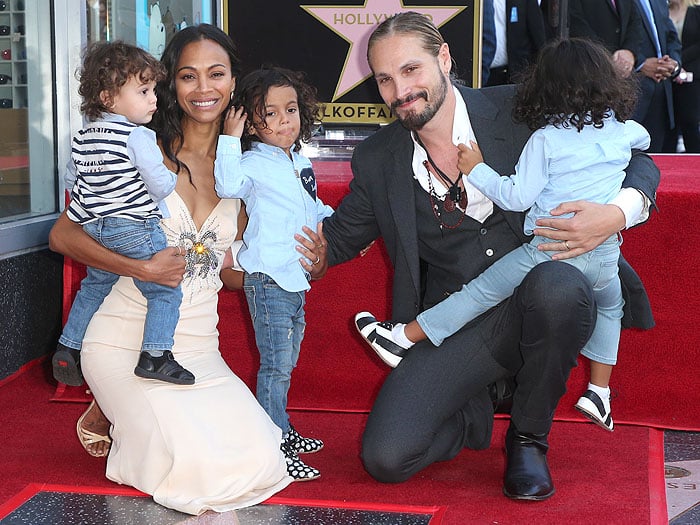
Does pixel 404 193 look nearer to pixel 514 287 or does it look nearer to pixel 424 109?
pixel 424 109

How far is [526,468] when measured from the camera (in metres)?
2.95

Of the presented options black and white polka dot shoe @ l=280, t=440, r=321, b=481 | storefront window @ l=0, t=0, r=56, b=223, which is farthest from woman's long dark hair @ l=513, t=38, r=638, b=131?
storefront window @ l=0, t=0, r=56, b=223

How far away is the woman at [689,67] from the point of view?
620 centimetres

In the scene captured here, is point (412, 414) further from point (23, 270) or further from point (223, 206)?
point (23, 270)

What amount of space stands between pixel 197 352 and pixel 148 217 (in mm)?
472

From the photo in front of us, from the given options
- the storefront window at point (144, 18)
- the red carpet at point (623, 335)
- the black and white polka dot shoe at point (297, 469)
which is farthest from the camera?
the storefront window at point (144, 18)

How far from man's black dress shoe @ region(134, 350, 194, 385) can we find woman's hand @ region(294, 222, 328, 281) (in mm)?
494

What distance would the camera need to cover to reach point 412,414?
308 centimetres

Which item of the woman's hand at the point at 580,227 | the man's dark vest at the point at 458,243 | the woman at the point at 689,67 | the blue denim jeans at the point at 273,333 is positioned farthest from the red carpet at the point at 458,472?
the woman at the point at 689,67

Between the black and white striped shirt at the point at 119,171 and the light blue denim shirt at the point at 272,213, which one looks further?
the light blue denim shirt at the point at 272,213

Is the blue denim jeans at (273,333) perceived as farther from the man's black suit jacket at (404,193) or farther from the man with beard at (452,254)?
the man's black suit jacket at (404,193)

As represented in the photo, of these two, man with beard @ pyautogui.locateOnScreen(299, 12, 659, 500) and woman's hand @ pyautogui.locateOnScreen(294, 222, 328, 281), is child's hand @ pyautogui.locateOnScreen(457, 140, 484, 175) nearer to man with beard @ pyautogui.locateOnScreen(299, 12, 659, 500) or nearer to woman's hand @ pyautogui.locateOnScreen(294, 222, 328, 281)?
man with beard @ pyautogui.locateOnScreen(299, 12, 659, 500)

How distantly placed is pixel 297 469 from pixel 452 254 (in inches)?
32.6

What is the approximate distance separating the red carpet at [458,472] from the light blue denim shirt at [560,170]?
2.75 feet
